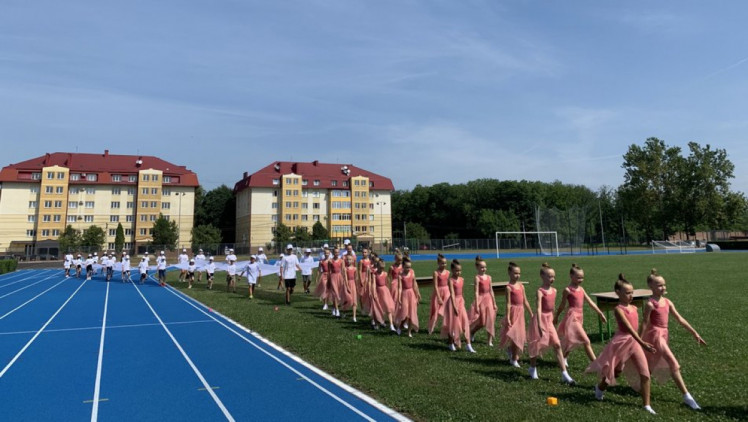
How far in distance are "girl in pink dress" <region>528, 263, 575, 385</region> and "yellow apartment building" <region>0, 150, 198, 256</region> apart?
7533 cm

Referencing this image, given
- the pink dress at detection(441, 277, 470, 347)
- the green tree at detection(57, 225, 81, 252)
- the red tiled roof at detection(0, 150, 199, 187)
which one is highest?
the red tiled roof at detection(0, 150, 199, 187)

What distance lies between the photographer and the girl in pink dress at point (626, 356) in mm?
5121

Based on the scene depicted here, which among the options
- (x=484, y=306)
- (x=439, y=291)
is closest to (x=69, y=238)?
(x=439, y=291)

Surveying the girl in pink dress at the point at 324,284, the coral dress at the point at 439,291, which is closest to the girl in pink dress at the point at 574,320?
the coral dress at the point at 439,291

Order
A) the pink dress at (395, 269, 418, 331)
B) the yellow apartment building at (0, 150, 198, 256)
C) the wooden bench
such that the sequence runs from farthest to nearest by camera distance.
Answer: the yellow apartment building at (0, 150, 198, 256) < the pink dress at (395, 269, 418, 331) < the wooden bench

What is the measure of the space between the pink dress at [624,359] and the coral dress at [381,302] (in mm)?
5785

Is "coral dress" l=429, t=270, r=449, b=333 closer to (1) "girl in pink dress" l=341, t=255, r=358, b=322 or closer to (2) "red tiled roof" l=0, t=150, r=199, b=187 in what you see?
(1) "girl in pink dress" l=341, t=255, r=358, b=322

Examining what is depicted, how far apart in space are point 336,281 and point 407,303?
4.09 meters

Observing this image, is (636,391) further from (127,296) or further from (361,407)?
(127,296)

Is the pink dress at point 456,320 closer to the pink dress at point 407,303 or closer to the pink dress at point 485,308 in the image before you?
the pink dress at point 485,308

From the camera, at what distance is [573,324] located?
6301 mm

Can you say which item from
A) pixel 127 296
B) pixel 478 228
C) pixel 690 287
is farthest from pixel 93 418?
pixel 478 228

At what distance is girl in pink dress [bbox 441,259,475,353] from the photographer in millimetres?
8234

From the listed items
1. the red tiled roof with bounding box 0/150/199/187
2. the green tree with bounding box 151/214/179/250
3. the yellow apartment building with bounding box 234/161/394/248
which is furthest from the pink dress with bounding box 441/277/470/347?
the red tiled roof with bounding box 0/150/199/187
